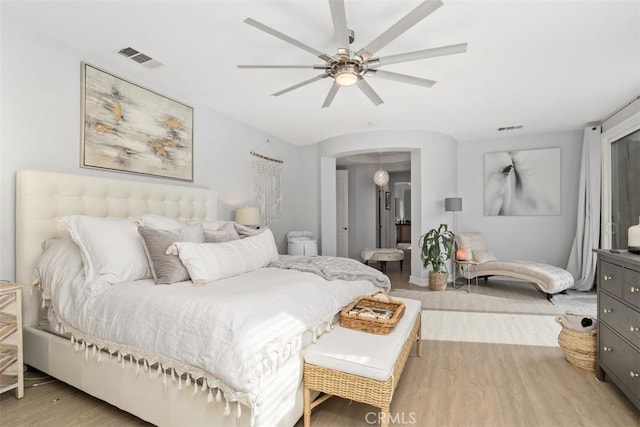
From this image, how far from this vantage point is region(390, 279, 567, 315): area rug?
3.97 m

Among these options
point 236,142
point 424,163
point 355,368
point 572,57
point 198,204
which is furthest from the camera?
point 424,163

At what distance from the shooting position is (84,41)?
252 cm

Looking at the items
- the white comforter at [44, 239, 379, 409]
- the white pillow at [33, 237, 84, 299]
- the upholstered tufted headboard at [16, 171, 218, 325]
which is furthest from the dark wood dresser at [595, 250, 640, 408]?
the upholstered tufted headboard at [16, 171, 218, 325]

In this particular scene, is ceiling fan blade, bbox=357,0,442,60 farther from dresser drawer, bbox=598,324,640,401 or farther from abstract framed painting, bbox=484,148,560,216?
abstract framed painting, bbox=484,148,560,216

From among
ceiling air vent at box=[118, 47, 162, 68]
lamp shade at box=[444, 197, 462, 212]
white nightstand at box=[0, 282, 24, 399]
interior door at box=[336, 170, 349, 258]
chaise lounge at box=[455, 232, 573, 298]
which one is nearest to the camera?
white nightstand at box=[0, 282, 24, 399]

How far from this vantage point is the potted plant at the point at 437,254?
16.3 ft

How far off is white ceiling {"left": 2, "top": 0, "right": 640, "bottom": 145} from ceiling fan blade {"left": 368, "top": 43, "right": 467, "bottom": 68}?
0.27 m

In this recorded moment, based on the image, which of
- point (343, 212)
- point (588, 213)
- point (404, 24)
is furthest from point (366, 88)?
point (343, 212)

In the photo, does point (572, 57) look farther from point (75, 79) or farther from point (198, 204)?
point (75, 79)

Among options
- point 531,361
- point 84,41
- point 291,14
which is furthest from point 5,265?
point 531,361

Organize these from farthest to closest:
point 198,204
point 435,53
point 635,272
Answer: point 198,204
point 435,53
point 635,272

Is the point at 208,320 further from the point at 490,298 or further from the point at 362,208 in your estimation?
the point at 362,208

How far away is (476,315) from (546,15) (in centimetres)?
303

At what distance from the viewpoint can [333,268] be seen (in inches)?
107
